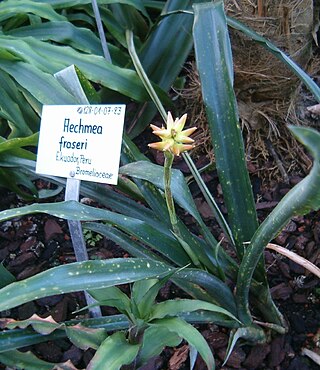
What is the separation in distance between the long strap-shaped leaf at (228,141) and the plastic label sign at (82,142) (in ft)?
0.55

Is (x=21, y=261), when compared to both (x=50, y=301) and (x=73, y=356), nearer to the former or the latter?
(x=50, y=301)

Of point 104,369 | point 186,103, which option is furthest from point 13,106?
point 104,369

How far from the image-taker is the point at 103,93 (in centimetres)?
140

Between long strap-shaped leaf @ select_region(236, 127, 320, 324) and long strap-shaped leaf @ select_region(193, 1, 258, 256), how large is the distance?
93 millimetres

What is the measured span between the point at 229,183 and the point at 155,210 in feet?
0.47

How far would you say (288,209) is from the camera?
67cm

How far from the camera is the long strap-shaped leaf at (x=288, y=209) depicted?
1.72 feet

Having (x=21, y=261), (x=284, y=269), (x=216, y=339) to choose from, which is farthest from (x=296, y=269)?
(x=21, y=261)

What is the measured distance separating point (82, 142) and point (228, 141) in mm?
252

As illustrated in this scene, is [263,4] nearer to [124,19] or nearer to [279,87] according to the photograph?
[279,87]

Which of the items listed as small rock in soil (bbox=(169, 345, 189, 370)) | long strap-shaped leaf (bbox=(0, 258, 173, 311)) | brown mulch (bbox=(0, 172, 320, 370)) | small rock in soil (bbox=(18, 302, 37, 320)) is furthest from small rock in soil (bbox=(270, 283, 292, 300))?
small rock in soil (bbox=(18, 302, 37, 320))

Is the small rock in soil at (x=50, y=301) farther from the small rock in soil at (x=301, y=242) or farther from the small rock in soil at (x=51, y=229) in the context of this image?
the small rock in soil at (x=301, y=242)

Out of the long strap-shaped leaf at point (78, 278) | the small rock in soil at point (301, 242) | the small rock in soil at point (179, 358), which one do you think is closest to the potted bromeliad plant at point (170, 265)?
the long strap-shaped leaf at point (78, 278)

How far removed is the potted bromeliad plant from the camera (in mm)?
738
